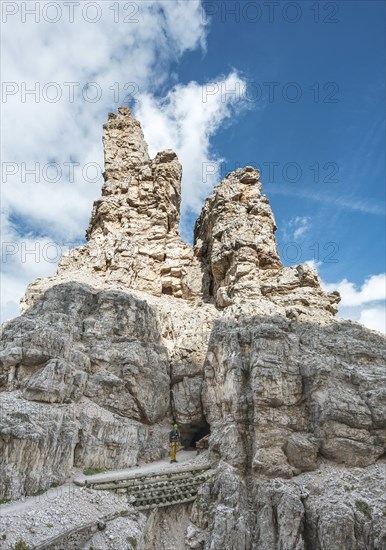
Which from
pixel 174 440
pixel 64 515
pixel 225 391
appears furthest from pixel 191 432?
pixel 64 515

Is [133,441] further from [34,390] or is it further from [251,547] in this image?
[251,547]

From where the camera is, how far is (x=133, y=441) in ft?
83.1

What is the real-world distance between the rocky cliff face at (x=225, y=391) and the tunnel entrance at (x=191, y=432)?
0.12 m

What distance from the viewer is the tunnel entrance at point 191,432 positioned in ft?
96.0

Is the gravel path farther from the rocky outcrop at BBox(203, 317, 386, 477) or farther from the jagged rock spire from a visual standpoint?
the jagged rock spire

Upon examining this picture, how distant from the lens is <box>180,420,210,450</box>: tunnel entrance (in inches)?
1152

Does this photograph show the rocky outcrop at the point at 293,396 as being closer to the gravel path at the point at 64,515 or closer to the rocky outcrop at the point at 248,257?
the rocky outcrop at the point at 248,257

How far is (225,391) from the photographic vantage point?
26.2 meters

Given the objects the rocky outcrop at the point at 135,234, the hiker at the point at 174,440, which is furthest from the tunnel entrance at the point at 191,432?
the rocky outcrop at the point at 135,234

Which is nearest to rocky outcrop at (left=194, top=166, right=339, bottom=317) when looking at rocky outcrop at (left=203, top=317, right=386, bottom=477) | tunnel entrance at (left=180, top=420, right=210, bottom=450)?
rocky outcrop at (left=203, top=317, right=386, bottom=477)

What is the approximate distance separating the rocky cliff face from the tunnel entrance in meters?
A: 0.12

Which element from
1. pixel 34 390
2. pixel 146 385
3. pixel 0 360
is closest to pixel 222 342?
pixel 146 385

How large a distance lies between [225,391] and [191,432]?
6.28m

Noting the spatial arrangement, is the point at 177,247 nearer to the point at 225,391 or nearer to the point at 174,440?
the point at 225,391
